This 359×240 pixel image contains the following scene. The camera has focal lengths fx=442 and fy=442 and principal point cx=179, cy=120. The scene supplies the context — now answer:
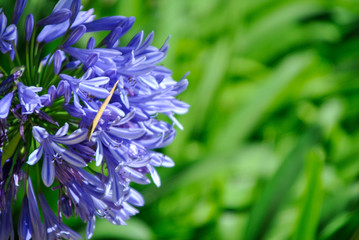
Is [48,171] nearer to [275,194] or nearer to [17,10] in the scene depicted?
[17,10]

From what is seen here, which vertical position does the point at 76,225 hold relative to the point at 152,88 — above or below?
below

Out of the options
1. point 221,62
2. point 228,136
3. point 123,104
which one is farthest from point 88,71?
point 221,62

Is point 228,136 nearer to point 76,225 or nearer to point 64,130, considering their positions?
point 76,225

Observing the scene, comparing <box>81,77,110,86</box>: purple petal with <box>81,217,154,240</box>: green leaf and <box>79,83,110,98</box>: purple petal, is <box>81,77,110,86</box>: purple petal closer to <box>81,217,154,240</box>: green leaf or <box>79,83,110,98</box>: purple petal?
<box>79,83,110,98</box>: purple petal

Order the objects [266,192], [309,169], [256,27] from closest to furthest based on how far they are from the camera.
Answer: [309,169], [266,192], [256,27]

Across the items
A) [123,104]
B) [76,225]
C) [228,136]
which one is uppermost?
[228,136]

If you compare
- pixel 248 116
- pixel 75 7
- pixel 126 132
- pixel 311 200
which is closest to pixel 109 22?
pixel 75 7

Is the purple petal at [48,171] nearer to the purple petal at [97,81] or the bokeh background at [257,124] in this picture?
the purple petal at [97,81]

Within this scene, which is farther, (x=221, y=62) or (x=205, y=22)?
(x=205, y=22)

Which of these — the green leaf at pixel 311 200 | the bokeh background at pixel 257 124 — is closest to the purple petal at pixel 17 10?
the bokeh background at pixel 257 124
